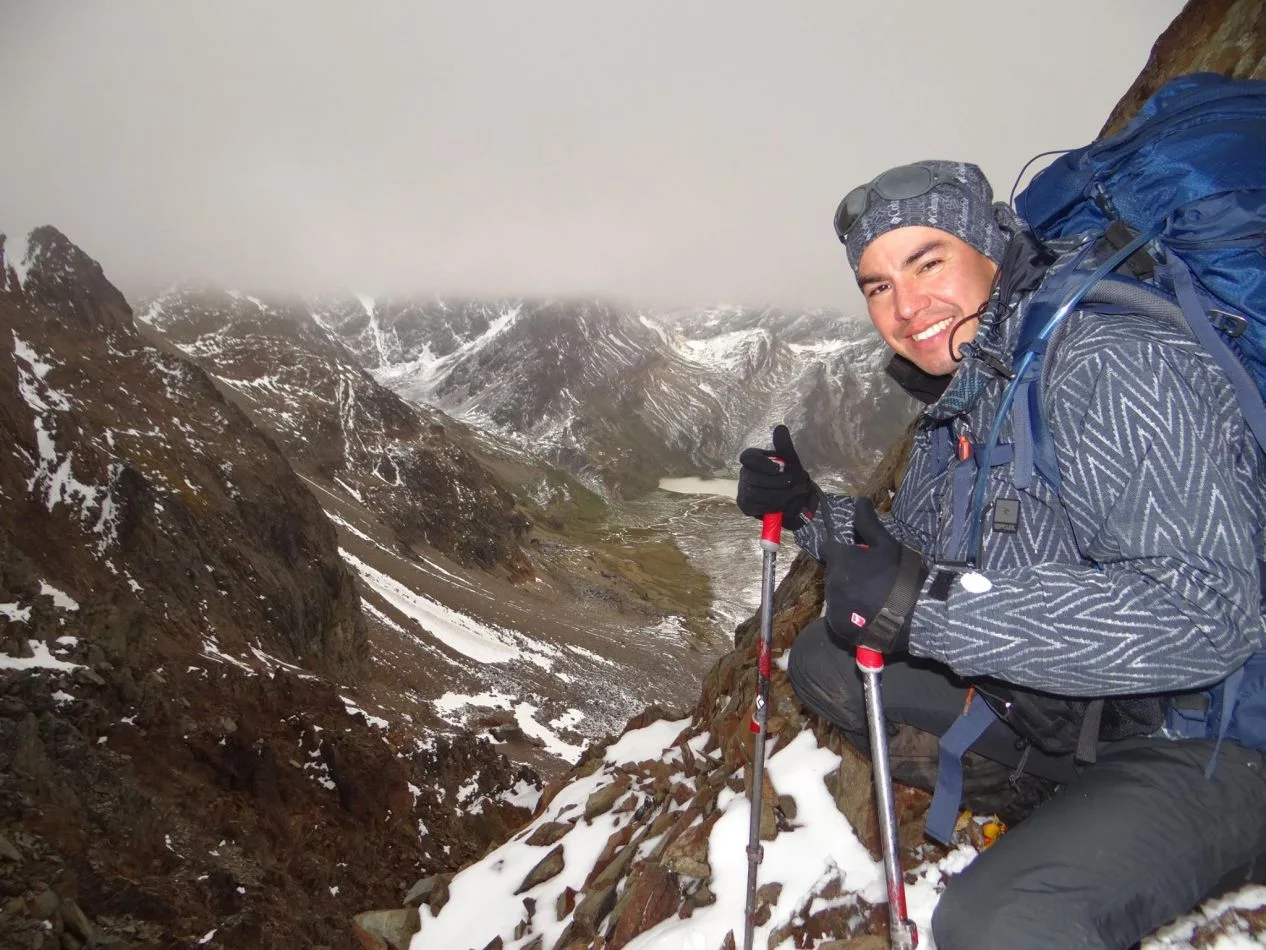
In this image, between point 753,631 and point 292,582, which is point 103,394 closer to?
point 292,582

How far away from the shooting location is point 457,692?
161 feet

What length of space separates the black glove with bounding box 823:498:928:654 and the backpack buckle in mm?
1649

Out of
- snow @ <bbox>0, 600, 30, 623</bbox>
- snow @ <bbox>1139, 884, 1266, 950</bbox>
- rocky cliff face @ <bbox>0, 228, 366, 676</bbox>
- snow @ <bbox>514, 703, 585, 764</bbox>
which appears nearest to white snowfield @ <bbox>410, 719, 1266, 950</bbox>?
snow @ <bbox>1139, 884, 1266, 950</bbox>

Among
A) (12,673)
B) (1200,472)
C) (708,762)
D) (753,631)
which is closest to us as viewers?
(1200,472)

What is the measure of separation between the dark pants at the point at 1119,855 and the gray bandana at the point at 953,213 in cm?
308

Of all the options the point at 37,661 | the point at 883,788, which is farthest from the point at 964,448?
the point at 37,661

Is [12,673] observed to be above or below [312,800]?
above

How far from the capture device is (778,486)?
219 inches

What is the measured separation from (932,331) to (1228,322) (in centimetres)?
155

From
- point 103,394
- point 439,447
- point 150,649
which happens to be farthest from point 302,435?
point 150,649

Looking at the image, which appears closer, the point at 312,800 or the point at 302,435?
the point at 312,800

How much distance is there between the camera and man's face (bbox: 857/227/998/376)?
4.31 m

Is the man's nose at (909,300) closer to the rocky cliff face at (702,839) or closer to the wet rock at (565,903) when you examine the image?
the rocky cliff face at (702,839)

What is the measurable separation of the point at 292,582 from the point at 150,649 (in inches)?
978
